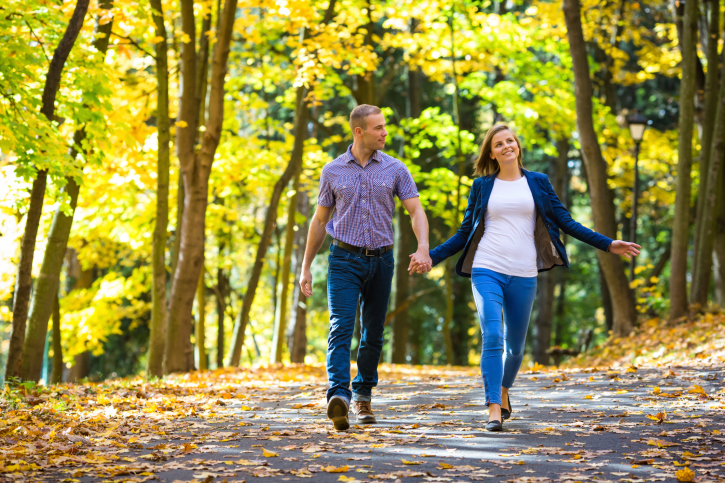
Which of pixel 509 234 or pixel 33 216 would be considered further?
pixel 33 216

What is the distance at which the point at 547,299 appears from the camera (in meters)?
20.9

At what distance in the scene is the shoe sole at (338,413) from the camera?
197 inches

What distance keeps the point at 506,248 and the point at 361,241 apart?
105cm

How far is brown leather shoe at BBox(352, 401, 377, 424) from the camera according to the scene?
5.36m

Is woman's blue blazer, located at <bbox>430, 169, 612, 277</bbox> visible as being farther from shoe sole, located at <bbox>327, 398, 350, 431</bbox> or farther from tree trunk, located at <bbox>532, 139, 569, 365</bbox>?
tree trunk, located at <bbox>532, 139, 569, 365</bbox>

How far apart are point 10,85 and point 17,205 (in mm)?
1512

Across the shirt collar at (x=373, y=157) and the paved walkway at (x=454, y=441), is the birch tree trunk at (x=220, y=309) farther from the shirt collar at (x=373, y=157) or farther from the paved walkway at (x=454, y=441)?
the shirt collar at (x=373, y=157)

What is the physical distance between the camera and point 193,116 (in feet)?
37.7

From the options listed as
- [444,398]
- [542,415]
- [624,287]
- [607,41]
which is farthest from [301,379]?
[607,41]

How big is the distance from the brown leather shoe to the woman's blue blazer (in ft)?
3.97

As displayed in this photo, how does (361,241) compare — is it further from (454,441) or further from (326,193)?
(454,441)

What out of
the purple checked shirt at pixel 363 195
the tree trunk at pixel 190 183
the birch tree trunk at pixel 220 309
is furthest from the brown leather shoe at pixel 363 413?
the birch tree trunk at pixel 220 309

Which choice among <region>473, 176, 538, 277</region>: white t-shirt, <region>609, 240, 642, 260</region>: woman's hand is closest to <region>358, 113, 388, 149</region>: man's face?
<region>473, 176, 538, 277</region>: white t-shirt

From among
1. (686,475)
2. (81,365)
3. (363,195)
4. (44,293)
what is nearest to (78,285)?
(81,365)
